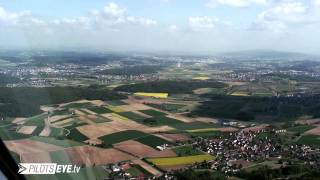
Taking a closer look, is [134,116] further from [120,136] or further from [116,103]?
[120,136]

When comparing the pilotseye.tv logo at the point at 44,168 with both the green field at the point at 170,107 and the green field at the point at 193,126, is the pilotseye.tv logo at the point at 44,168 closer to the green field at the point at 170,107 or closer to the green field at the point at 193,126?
the green field at the point at 193,126

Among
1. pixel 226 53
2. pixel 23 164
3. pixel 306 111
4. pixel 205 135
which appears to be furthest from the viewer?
pixel 226 53

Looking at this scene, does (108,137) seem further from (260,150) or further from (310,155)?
(310,155)

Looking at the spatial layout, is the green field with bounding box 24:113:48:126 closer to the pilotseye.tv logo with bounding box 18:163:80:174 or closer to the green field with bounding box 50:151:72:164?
the green field with bounding box 50:151:72:164

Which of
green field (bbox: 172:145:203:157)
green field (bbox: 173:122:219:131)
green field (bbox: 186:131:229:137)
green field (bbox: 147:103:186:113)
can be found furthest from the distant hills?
green field (bbox: 172:145:203:157)

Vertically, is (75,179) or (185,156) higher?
(75,179)

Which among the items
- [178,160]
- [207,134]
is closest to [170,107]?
[207,134]

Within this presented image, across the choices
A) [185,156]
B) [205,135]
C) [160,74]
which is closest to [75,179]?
[185,156]
